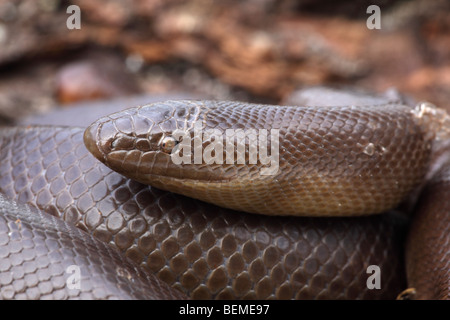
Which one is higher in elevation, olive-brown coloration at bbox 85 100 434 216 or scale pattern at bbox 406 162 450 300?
olive-brown coloration at bbox 85 100 434 216

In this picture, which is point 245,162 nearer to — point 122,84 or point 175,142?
point 175,142

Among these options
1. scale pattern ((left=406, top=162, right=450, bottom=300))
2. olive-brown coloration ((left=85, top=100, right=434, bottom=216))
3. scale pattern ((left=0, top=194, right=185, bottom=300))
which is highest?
olive-brown coloration ((left=85, top=100, right=434, bottom=216))

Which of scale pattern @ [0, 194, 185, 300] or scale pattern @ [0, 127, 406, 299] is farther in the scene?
scale pattern @ [0, 127, 406, 299]

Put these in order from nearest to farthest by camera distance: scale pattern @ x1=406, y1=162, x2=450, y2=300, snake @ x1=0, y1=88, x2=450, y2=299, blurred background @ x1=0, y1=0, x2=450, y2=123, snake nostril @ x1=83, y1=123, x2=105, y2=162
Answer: snake nostril @ x1=83, y1=123, x2=105, y2=162 → snake @ x1=0, y1=88, x2=450, y2=299 → scale pattern @ x1=406, y1=162, x2=450, y2=300 → blurred background @ x1=0, y1=0, x2=450, y2=123

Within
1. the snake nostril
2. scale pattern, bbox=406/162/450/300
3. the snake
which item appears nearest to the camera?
the snake nostril

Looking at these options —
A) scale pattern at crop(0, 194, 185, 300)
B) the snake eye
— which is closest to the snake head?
the snake eye

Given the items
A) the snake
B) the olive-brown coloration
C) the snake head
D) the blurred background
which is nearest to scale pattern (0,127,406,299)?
the snake

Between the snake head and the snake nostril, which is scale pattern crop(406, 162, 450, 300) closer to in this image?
the snake head

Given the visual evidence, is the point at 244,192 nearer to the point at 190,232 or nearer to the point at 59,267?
the point at 190,232
